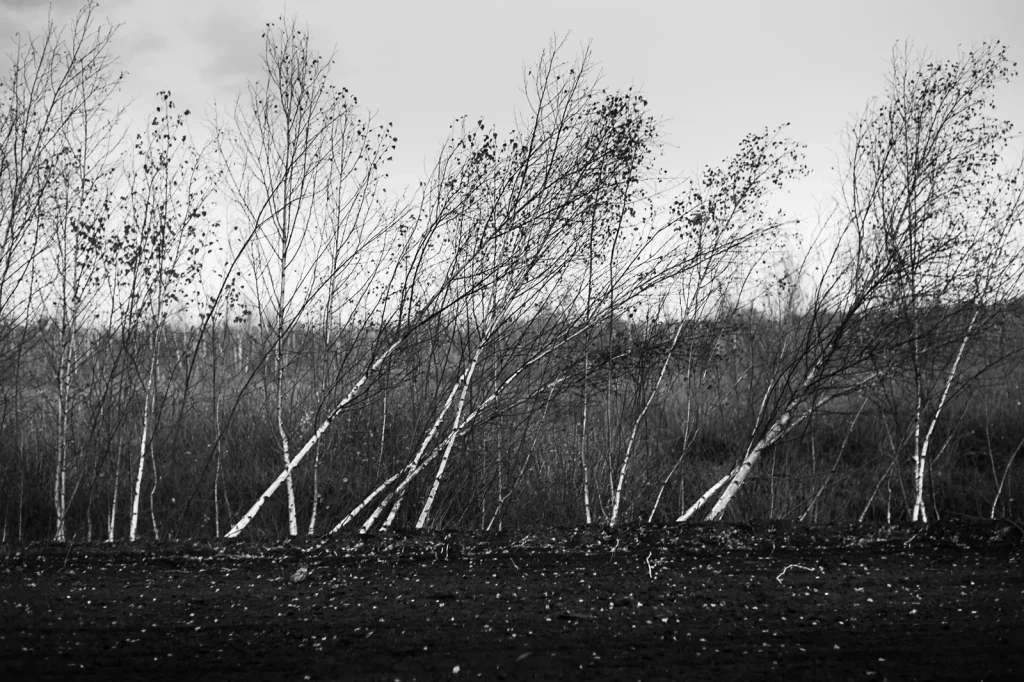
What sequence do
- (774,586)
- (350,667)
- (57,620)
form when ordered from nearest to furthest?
(350,667)
(57,620)
(774,586)

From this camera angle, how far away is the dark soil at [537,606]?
3.25m

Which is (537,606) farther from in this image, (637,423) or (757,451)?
(637,423)

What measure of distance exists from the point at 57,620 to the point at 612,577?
2786mm

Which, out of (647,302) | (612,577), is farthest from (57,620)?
(647,302)

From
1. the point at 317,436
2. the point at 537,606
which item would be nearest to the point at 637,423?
the point at 317,436

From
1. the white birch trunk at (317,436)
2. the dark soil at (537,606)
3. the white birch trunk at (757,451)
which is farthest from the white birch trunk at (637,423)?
the white birch trunk at (317,436)

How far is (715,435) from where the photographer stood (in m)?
14.2

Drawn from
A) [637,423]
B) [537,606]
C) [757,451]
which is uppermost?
[637,423]

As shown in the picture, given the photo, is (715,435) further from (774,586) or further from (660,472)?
(774,586)

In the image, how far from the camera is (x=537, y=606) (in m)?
3.99

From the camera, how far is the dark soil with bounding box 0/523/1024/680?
325 centimetres

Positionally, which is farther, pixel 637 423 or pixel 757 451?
pixel 637 423

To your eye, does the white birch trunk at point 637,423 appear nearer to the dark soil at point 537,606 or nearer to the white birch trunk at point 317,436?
the dark soil at point 537,606

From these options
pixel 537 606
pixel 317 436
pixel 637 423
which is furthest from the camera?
pixel 637 423
